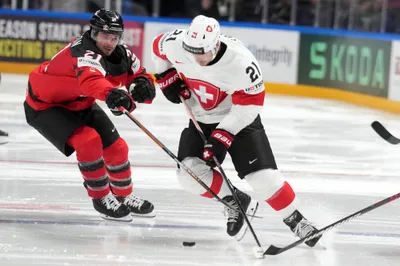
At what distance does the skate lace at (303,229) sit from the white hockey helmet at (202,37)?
94 cm

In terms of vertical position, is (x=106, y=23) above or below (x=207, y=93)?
above

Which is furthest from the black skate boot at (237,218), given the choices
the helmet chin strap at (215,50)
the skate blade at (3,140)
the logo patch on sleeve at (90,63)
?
the skate blade at (3,140)

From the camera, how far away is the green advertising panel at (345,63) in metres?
9.84

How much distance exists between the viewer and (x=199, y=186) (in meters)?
4.58

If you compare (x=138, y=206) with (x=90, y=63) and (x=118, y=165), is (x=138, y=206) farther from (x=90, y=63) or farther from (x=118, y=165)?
(x=90, y=63)

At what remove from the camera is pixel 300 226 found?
438cm

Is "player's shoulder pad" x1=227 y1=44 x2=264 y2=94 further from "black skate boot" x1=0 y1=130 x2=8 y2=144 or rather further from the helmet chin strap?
"black skate boot" x1=0 y1=130 x2=8 y2=144

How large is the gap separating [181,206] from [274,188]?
105cm

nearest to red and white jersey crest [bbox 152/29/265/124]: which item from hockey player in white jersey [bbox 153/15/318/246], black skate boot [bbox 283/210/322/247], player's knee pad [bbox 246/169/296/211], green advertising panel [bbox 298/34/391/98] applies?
hockey player in white jersey [bbox 153/15/318/246]

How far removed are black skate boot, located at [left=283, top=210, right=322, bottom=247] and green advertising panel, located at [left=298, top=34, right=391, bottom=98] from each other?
5.57 m

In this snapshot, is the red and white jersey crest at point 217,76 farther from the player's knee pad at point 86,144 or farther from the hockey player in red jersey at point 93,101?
the player's knee pad at point 86,144

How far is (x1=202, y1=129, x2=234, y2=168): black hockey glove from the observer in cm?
428

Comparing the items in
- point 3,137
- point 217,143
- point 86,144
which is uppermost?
point 217,143

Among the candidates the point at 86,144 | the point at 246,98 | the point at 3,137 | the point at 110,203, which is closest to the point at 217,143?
the point at 246,98
